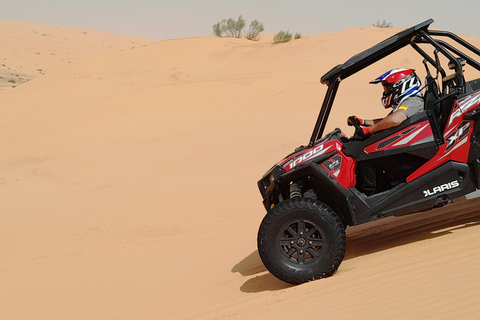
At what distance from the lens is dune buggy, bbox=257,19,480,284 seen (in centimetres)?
473

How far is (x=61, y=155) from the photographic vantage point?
52.2 ft

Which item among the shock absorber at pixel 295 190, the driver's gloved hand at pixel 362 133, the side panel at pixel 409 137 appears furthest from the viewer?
the shock absorber at pixel 295 190

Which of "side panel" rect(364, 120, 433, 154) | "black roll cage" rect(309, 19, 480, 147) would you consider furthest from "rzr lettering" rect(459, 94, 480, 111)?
"side panel" rect(364, 120, 433, 154)

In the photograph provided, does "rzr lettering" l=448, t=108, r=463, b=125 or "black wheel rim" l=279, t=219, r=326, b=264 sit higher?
"rzr lettering" l=448, t=108, r=463, b=125

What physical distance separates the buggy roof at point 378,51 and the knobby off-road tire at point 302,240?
1.21 meters

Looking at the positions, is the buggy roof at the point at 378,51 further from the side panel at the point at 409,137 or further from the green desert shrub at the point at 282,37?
the green desert shrub at the point at 282,37

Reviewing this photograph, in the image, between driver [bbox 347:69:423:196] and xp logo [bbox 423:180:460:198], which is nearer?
xp logo [bbox 423:180:460:198]

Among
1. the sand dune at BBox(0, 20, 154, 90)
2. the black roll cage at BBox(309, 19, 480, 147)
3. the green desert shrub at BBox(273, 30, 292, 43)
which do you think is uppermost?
the sand dune at BBox(0, 20, 154, 90)

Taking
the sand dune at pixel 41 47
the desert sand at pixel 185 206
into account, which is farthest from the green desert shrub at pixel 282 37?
the sand dune at pixel 41 47

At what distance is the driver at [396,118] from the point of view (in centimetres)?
488

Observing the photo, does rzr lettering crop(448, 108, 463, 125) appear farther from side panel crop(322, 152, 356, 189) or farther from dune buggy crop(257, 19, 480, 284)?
side panel crop(322, 152, 356, 189)

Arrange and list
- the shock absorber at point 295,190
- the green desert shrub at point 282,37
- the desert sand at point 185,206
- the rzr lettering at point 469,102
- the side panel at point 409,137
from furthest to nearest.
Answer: the green desert shrub at point 282,37, the shock absorber at point 295,190, the side panel at point 409,137, the rzr lettering at point 469,102, the desert sand at point 185,206

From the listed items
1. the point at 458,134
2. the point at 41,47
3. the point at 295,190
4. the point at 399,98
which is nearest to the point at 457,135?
the point at 458,134

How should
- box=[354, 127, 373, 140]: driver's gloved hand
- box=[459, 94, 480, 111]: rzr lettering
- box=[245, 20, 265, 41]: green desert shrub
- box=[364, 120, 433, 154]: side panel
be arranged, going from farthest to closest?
box=[245, 20, 265, 41]: green desert shrub → box=[354, 127, 373, 140]: driver's gloved hand → box=[364, 120, 433, 154]: side panel → box=[459, 94, 480, 111]: rzr lettering
